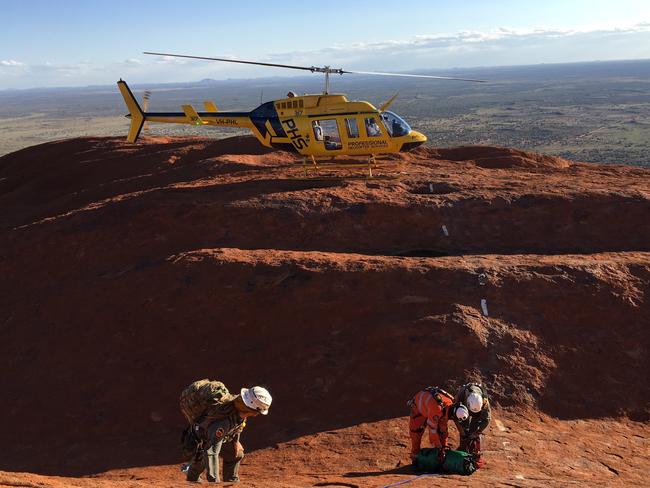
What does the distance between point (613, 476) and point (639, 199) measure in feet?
30.8

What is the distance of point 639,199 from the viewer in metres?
14.4

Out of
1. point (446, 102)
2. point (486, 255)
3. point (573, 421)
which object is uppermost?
point (486, 255)

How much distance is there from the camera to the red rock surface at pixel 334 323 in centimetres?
845

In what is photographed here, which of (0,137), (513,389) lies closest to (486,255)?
(513,389)

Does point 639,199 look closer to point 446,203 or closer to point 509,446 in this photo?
point 446,203

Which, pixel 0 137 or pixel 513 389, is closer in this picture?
pixel 513 389

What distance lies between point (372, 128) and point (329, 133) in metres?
1.35

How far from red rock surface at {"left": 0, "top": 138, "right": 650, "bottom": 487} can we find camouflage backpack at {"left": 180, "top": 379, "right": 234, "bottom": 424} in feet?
3.48

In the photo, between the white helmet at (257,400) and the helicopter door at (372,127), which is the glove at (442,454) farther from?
the helicopter door at (372,127)

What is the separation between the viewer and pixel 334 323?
10.8 meters

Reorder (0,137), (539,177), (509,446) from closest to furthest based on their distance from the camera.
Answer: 1. (509,446)
2. (539,177)
3. (0,137)

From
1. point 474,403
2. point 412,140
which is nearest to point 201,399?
point 474,403

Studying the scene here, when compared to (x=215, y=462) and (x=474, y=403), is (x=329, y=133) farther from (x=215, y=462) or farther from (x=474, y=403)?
(x=215, y=462)

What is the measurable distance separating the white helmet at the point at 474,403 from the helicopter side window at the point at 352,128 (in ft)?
36.9
